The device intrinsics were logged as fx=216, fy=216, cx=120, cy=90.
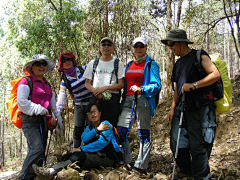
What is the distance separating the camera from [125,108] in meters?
3.77

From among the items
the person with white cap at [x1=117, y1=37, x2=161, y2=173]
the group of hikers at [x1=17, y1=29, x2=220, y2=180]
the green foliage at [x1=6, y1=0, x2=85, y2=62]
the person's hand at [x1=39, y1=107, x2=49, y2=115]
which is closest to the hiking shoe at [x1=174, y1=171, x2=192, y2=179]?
the group of hikers at [x1=17, y1=29, x2=220, y2=180]

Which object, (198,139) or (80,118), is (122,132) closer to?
(80,118)

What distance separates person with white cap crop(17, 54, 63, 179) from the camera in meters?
3.36

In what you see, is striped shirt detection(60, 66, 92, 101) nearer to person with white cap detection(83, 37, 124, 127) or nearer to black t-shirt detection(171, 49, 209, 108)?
person with white cap detection(83, 37, 124, 127)

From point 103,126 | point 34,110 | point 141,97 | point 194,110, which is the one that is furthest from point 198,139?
point 34,110

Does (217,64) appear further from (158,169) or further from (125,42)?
(125,42)

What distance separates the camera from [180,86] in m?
3.10

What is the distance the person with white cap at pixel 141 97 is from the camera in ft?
11.6

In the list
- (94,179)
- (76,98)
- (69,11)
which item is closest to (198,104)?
(94,179)

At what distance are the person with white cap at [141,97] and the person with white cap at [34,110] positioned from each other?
50.9 inches

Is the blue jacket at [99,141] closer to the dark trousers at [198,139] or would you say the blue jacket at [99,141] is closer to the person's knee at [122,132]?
the person's knee at [122,132]

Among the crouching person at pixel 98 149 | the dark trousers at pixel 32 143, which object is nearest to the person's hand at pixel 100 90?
the crouching person at pixel 98 149

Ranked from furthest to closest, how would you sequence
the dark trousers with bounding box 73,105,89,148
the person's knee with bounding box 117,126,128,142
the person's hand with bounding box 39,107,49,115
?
the dark trousers with bounding box 73,105,89,148 → the person's knee with bounding box 117,126,128,142 → the person's hand with bounding box 39,107,49,115

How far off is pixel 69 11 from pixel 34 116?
682 centimetres
